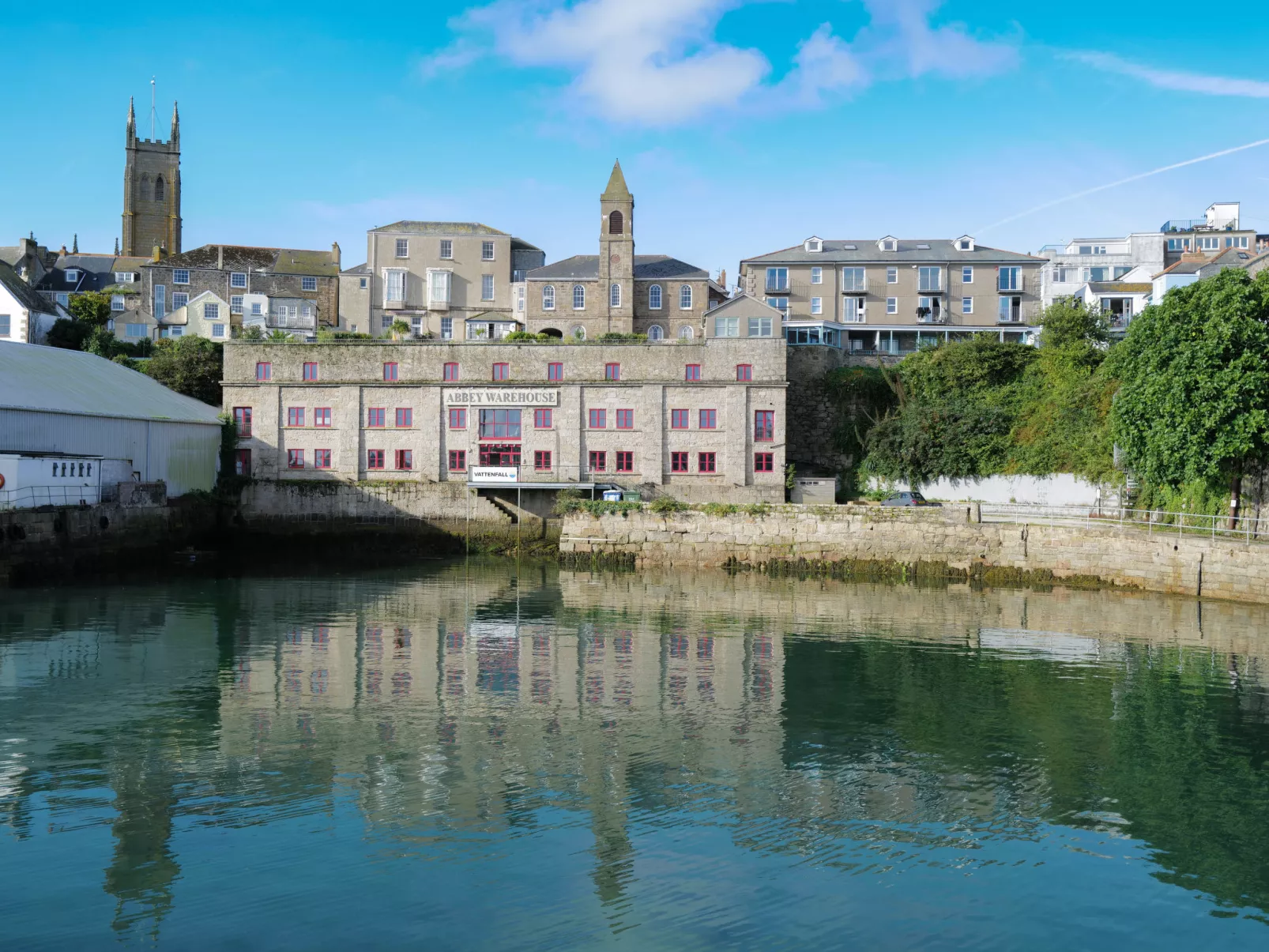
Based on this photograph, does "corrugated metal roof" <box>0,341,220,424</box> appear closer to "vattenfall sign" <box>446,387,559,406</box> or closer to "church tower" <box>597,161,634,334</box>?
"vattenfall sign" <box>446,387,559,406</box>

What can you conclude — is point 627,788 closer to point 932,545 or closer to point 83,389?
point 932,545

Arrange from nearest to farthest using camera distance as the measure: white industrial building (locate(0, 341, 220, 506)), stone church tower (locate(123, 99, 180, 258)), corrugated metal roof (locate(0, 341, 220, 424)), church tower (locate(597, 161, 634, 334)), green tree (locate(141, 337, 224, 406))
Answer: white industrial building (locate(0, 341, 220, 506)) → corrugated metal roof (locate(0, 341, 220, 424)) → green tree (locate(141, 337, 224, 406)) → church tower (locate(597, 161, 634, 334)) → stone church tower (locate(123, 99, 180, 258))

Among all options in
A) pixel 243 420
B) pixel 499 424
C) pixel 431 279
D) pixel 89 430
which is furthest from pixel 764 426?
pixel 431 279

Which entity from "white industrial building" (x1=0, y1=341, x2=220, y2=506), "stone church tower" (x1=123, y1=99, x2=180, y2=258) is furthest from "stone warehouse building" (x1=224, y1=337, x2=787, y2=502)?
"stone church tower" (x1=123, y1=99, x2=180, y2=258)

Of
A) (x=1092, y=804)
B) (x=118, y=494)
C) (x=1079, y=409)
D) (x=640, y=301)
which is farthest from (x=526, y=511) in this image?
(x=1092, y=804)

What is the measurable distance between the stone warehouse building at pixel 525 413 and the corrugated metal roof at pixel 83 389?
304cm

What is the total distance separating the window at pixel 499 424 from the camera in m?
48.4

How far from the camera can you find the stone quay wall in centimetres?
3189

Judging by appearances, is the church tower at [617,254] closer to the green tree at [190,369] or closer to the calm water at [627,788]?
the green tree at [190,369]

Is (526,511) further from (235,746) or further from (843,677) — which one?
(235,746)

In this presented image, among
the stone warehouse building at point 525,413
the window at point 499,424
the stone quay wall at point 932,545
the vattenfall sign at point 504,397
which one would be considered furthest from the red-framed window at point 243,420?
the stone quay wall at point 932,545

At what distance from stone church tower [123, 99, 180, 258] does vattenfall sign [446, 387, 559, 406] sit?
66402 mm

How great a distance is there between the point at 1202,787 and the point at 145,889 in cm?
1425

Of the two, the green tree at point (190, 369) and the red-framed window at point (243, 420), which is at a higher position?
the green tree at point (190, 369)
